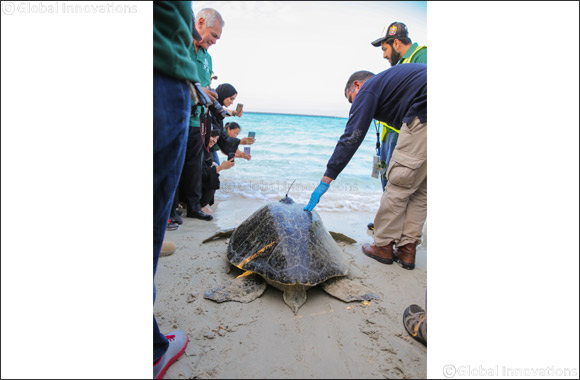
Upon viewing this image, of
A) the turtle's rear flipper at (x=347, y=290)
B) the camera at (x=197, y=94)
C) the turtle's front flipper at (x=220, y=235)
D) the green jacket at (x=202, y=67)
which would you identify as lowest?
the turtle's rear flipper at (x=347, y=290)

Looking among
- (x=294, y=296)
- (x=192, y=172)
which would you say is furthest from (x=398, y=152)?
(x=192, y=172)

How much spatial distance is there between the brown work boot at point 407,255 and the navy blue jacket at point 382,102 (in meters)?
0.98

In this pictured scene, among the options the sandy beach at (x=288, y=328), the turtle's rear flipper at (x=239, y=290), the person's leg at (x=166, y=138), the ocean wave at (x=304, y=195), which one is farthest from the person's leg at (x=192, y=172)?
the person's leg at (x=166, y=138)

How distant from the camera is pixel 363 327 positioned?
1.83 metres

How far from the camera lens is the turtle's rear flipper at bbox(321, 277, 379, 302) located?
2.12 m

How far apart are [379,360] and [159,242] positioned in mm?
1224

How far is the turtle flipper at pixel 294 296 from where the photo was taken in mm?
1988

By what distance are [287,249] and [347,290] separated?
52 centimetres

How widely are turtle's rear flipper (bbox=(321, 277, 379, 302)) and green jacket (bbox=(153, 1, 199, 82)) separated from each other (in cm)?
169

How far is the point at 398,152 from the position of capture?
2.72 meters

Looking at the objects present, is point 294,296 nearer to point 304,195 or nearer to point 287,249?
point 287,249

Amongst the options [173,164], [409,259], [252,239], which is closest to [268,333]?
[252,239]

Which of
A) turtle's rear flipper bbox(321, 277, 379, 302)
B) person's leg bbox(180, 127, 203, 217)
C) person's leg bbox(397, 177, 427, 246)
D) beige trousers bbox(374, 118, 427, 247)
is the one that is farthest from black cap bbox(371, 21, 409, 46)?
turtle's rear flipper bbox(321, 277, 379, 302)

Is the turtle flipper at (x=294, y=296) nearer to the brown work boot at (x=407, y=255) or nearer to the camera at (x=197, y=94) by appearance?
the brown work boot at (x=407, y=255)
